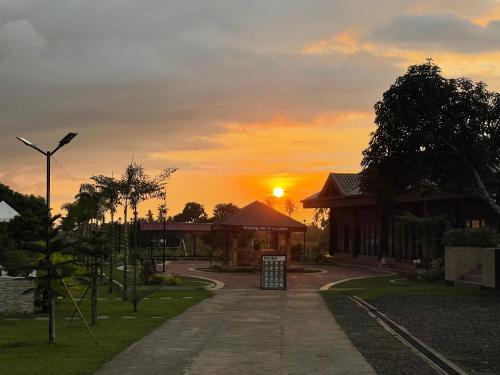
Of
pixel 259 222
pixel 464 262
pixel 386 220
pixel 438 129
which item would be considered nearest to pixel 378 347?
pixel 438 129

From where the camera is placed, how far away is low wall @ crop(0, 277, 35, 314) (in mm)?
19516

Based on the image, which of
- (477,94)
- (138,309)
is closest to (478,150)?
(477,94)

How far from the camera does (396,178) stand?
88.6ft

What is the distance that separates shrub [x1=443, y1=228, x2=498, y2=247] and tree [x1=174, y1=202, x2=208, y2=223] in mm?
66087

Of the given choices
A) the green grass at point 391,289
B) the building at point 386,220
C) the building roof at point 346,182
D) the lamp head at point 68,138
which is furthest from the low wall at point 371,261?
the lamp head at point 68,138

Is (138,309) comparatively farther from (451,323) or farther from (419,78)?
(419,78)

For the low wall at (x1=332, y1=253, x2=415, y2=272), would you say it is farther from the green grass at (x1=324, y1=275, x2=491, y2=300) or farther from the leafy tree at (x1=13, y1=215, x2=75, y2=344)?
the leafy tree at (x1=13, y1=215, x2=75, y2=344)

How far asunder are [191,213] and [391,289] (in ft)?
230

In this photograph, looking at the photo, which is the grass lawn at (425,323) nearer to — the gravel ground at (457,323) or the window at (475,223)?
the gravel ground at (457,323)

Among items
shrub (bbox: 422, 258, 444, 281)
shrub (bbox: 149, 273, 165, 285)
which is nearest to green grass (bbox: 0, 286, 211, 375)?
shrub (bbox: 149, 273, 165, 285)

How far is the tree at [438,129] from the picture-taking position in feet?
82.5

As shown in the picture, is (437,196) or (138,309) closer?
(138,309)

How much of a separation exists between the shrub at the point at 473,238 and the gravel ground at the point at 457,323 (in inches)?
168

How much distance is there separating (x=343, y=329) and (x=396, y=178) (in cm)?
1245
